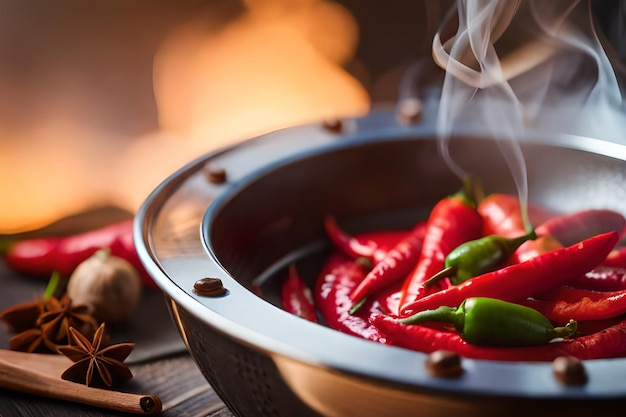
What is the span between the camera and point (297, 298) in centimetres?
190

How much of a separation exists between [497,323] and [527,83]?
1312mm

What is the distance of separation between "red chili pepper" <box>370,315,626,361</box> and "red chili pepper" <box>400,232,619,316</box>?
105 millimetres

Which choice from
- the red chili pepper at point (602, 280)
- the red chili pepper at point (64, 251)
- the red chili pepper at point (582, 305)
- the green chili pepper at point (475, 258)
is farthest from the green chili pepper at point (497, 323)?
the red chili pepper at point (64, 251)

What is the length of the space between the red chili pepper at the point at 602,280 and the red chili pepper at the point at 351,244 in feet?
1.63

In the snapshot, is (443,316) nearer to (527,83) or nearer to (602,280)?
(602,280)

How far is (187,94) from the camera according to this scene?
12.7ft

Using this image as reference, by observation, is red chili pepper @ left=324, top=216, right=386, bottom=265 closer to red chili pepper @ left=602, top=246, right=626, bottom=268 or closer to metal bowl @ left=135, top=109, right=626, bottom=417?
metal bowl @ left=135, top=109, right=626, bottom=417

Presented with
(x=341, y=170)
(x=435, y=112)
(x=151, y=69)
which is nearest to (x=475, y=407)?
(x=341, y=170)

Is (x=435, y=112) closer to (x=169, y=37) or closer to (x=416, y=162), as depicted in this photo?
(x=416, y=162)

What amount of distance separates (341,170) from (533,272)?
767mm

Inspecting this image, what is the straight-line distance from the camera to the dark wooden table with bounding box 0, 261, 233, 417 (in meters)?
1.72

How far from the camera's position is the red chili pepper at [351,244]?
2039 millimetres

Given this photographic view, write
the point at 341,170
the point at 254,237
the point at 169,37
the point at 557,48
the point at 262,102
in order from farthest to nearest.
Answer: the point at 262,102, the point at 169,37, the point at 557,48, the point at 341,170, the point at 254,237

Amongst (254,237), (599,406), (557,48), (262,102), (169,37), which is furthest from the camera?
(262,102)
